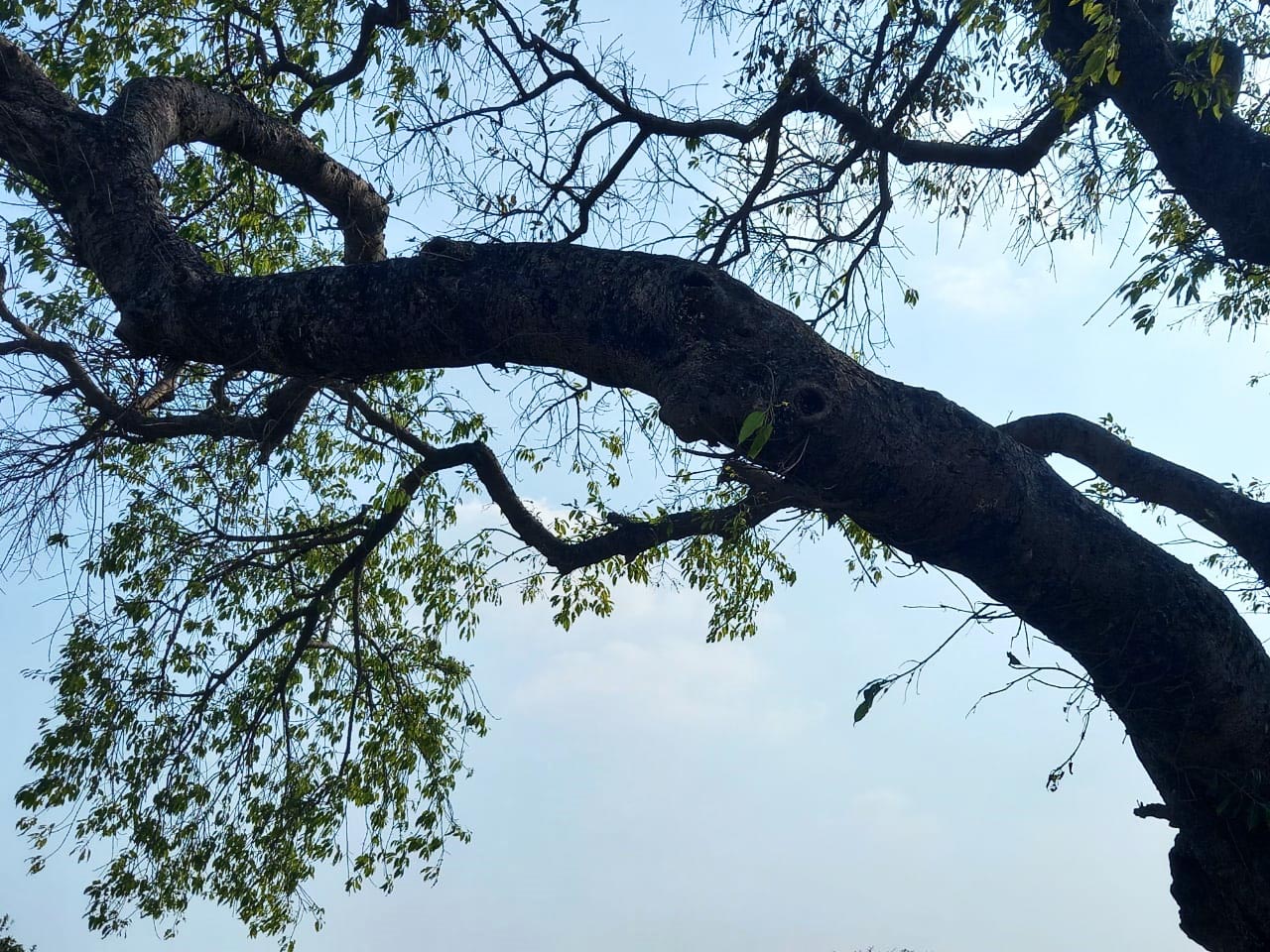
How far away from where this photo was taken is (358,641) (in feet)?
23.9

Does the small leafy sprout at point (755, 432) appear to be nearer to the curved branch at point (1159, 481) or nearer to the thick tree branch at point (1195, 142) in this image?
the curved branch at point (1159, 481)

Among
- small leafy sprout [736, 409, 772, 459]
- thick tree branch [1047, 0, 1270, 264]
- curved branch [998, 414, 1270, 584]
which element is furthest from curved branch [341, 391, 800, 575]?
thick tree branch [1047, 0, 1270, 264]

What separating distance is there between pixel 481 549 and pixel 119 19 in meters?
4.55

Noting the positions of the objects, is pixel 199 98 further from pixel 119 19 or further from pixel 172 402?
pixel 119 19

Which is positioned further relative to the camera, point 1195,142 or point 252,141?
point 252,141

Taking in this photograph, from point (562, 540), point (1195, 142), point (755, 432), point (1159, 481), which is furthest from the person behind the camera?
point (562, 540)

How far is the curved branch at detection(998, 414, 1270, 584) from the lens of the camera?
15.3ft

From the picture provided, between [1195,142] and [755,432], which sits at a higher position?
[1195,142]

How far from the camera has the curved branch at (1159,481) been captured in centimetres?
465

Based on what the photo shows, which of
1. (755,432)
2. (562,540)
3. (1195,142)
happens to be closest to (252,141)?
(562,540)

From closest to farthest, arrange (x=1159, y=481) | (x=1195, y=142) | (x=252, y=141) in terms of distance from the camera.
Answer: (x=1195, y=142), (x=1159, y=481), (x=252, y=141)

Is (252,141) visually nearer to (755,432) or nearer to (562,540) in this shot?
(562,540)

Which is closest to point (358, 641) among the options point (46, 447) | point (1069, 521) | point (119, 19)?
point (46, 447)

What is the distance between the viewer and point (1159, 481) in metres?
5.02
